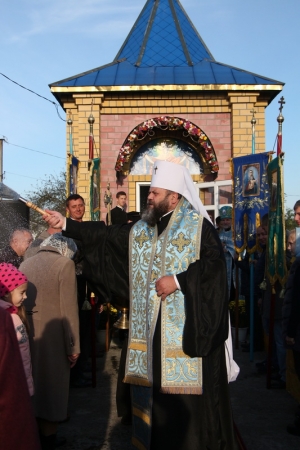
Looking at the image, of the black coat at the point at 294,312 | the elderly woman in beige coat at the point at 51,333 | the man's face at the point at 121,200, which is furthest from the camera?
the man's face at the point at 121,200

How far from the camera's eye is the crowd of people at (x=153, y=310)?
3648 mm

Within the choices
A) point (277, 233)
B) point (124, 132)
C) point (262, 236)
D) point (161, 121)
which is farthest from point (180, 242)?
point (124, 132)

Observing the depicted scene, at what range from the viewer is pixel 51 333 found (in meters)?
4.10

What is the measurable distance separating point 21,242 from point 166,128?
745 centimetres

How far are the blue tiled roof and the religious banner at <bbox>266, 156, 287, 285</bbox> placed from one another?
21.7 ft

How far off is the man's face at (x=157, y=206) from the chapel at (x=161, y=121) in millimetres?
8270

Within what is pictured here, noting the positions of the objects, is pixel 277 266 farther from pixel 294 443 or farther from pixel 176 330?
pixel 176 330

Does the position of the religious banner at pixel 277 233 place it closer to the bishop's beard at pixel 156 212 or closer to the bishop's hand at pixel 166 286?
the bishop's beard at pixel 156 212

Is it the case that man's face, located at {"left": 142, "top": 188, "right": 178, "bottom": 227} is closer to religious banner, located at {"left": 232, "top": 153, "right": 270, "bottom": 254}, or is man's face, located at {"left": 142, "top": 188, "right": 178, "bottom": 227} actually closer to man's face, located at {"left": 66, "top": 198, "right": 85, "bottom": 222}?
man's face, located at {"left": 66, "top": 198, "right": 85, "bottom": 222}

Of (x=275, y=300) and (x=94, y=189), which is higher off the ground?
(x=94, y=189)

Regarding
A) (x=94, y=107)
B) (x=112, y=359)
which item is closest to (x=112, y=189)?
(x=94, y=107)

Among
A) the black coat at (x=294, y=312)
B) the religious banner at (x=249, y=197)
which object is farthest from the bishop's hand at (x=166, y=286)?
the religious banner at (x=249, y=197)

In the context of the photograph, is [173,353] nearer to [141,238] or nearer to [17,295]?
[141,238]

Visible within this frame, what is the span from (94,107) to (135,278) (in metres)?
9.09
